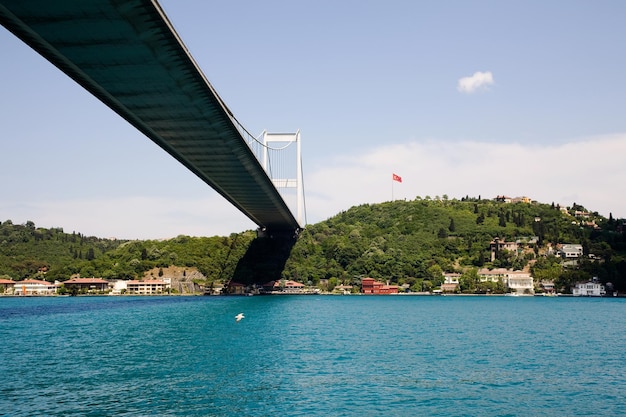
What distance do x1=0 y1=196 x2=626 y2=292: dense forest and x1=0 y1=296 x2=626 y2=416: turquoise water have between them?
258 feet

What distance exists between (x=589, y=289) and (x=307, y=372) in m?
104

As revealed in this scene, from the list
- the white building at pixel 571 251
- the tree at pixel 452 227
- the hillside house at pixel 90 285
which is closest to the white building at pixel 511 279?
the white building at pixel 571 251

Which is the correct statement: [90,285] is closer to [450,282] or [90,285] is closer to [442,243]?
[450,282]

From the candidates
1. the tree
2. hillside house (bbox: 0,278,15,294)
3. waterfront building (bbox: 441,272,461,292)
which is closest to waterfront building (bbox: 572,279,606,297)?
waterfront building (bbox: 441,272,461,292)

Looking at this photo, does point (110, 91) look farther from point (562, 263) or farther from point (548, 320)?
point (562, 263)

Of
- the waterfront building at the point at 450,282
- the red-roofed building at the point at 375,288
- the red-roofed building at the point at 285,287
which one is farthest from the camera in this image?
the red-roofed building at the point at 375,288

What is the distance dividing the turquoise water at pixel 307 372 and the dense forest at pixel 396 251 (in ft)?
258

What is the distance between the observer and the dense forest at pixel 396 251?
4582 inches

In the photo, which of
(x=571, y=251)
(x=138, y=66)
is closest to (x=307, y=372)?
(x=138, y=66)

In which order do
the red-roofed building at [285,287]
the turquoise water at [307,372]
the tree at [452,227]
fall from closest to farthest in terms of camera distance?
the turquoise water at [307,372], the red-roofed building at [285,287], the tree at [452,227]

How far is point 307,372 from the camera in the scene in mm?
21938

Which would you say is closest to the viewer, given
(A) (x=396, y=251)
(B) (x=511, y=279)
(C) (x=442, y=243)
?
(B) (x=511, y=279)

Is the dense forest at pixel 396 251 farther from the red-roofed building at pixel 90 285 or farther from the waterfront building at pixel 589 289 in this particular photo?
the red-roofed building at pixel 90 285


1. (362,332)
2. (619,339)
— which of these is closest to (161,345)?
(362,332)
